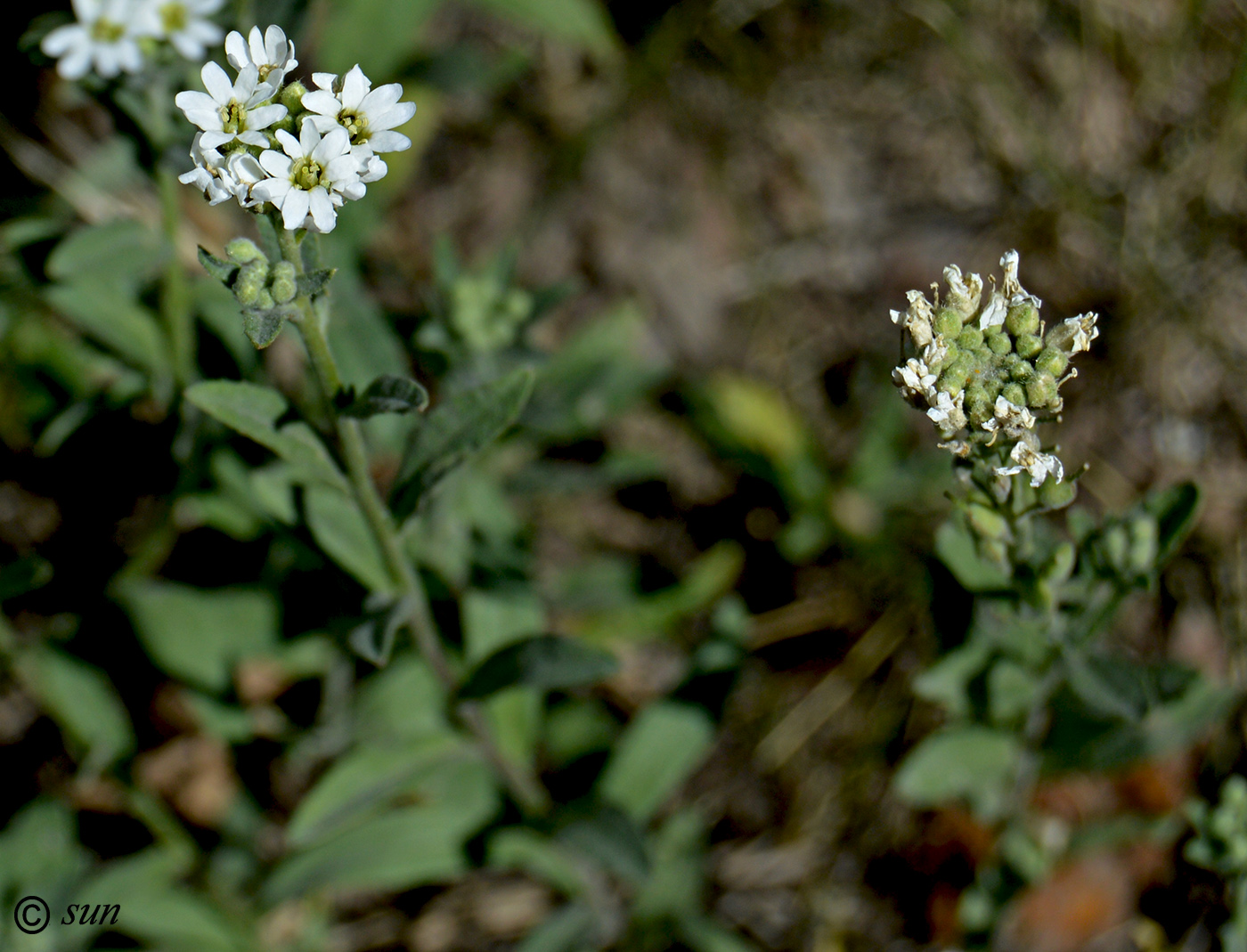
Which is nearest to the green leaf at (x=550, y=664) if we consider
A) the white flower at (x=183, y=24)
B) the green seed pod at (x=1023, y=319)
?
the green seed pod at (x=1023, y=319)

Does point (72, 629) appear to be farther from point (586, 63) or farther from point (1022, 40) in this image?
point (1022, 40)

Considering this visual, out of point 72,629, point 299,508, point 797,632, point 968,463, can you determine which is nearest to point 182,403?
point 299,508

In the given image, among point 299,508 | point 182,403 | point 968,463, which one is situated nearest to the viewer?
point 968,463

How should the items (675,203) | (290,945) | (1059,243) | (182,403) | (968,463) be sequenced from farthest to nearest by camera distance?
(675,203) → (1059,243) → (290,945) → (182,403) → (968,463)

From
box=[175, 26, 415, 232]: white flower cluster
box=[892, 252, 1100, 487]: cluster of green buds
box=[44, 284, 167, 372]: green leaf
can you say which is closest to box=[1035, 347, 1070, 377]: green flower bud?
box=[892, 252, 1100, 487]: cluster of green buds

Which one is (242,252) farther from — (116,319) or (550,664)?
(116,319)
